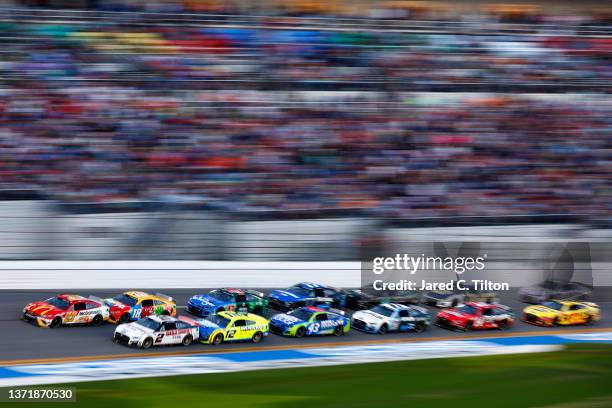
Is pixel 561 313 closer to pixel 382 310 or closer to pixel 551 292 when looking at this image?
pixel 551 292

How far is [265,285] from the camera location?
23219mm

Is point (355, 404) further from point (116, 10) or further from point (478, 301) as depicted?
point (116, 10)

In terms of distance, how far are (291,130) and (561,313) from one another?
26.5 ft

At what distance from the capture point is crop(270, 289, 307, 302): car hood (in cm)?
2211

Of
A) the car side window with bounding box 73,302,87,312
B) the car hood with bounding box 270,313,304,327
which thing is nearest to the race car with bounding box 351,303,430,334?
the car hood with bounding box 270,313,304,327

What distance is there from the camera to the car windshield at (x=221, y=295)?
21438 millimetres

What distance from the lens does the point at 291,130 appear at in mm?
25016

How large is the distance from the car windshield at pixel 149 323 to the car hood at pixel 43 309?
72.6 inches

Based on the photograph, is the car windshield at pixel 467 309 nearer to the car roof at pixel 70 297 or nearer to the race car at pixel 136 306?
the race car at pixel 136 306

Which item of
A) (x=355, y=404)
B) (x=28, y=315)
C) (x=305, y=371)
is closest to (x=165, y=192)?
(x=28, y=315)

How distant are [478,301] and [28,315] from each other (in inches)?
420

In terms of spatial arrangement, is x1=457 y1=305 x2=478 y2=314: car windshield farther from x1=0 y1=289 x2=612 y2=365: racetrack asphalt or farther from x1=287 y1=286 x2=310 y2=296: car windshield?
x1=287 y1=286 x2=310 y2=296: car windshield

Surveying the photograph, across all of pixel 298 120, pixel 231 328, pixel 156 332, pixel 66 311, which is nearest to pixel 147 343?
pixel 156 332

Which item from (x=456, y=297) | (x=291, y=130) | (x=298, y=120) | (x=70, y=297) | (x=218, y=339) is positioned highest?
(x=298, y=120)
